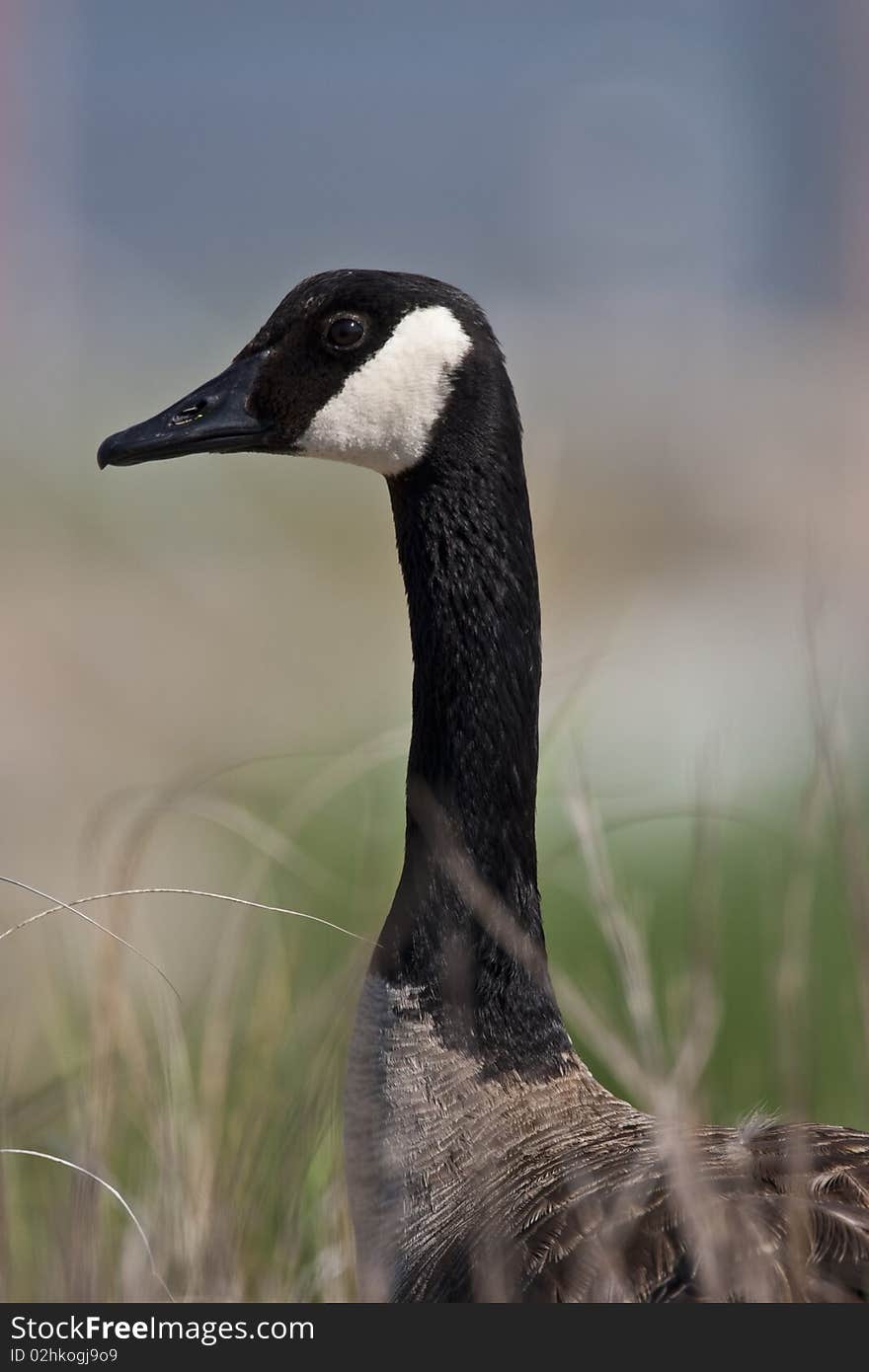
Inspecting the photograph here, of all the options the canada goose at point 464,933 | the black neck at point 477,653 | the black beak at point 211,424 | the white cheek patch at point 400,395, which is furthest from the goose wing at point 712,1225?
the black beak at point 211,424

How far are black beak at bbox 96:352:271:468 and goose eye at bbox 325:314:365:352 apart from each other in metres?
0.14

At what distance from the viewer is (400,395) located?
2900mm

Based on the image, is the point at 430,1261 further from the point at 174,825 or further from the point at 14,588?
the point at 14,588

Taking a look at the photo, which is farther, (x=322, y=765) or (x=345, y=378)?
(x=322, y=765)

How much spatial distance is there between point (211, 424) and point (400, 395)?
346 mm

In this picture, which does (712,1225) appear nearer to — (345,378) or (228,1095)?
(228,1095)

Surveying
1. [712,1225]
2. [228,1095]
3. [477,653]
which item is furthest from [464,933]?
[712,1225]

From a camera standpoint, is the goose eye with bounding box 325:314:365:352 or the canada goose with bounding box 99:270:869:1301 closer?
the canada goose with bounding box 99:270:869:1301

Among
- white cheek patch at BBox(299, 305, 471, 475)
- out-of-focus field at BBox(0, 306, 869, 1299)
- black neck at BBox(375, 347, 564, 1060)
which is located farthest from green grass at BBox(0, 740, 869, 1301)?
white cheek patch at BBox(299, 305, 471, 475)

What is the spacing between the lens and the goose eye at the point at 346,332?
296 cm

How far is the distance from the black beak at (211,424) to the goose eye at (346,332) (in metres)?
0.14

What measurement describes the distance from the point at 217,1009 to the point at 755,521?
7074mm

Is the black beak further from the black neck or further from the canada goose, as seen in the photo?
the black neck

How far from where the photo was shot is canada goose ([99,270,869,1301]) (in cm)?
226
